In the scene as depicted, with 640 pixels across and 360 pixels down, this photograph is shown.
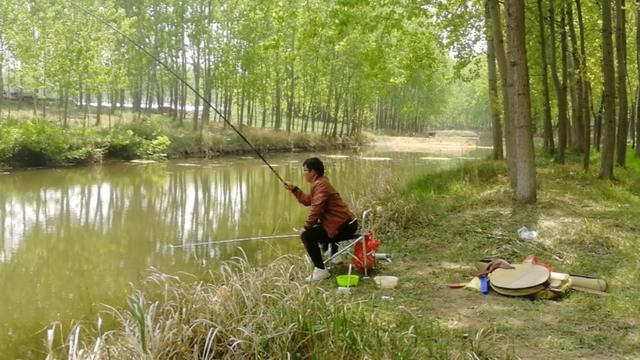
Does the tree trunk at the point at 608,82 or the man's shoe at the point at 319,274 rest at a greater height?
the tree trunk at the point at 608,82

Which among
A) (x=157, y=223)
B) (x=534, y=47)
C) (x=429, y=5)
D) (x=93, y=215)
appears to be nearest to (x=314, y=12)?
(x=429, y=5)

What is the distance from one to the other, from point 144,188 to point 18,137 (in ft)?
22.0

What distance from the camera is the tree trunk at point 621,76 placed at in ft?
41.7

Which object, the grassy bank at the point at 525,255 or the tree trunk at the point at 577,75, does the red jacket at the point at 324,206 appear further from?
the tree trunk at the point at 577,75

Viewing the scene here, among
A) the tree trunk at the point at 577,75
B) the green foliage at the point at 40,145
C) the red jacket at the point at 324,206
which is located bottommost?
the red jacket at the point at 324,206

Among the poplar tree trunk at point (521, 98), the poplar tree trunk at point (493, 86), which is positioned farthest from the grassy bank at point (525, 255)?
the poplar tree trunk at point (493, 86)

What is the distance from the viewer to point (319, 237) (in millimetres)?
6301

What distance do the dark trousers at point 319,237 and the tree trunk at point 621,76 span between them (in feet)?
27.9

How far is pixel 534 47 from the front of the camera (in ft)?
61.3

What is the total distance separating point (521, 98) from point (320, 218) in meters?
4.55

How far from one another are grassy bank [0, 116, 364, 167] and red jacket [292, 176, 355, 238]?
1815 cm

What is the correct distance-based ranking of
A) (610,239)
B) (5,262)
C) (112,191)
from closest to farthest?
(610,239), (5,262), (112,191)

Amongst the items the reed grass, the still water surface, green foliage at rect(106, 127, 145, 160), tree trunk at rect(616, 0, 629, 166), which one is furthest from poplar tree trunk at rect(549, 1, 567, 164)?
green foliage at rect(106, 127, 145, 160)

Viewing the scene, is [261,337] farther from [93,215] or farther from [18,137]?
[18,137]
